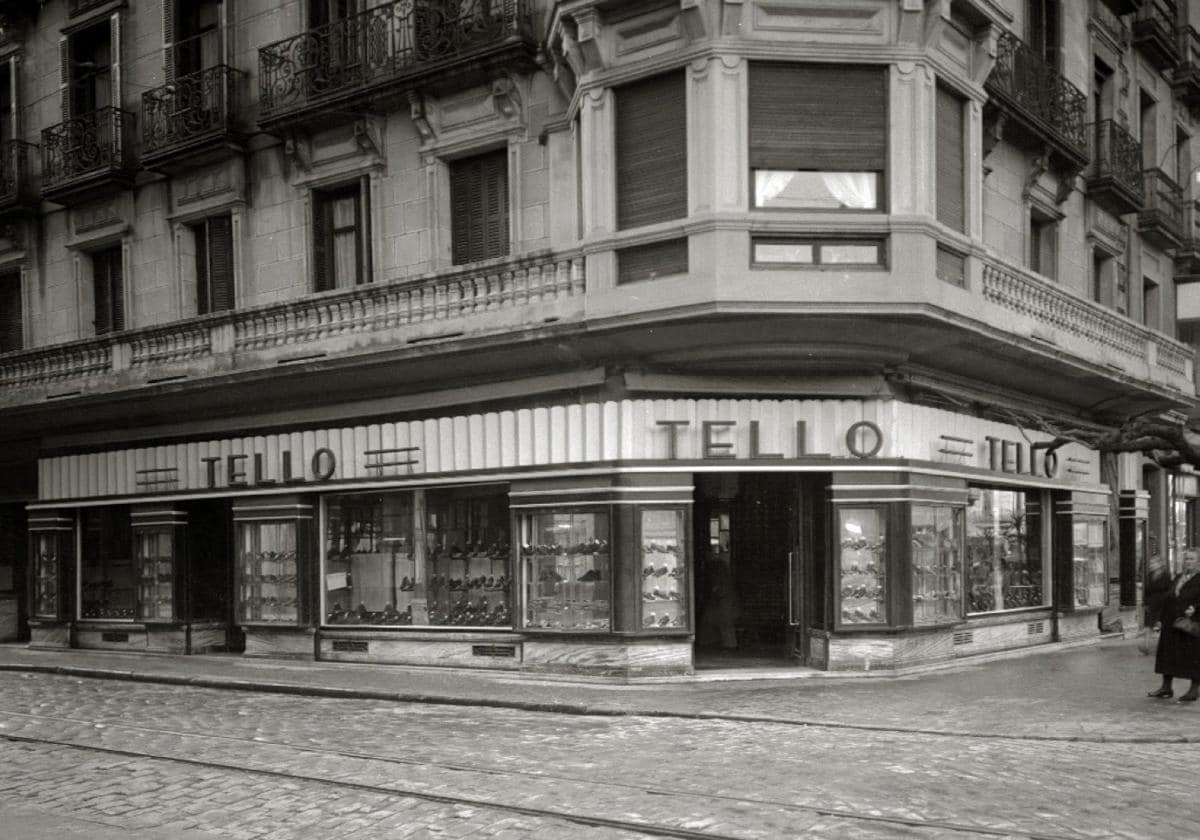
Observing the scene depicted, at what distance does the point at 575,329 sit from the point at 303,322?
514 cm

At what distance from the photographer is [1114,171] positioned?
77.3 ft

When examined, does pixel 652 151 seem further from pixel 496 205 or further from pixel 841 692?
pixel 841 692

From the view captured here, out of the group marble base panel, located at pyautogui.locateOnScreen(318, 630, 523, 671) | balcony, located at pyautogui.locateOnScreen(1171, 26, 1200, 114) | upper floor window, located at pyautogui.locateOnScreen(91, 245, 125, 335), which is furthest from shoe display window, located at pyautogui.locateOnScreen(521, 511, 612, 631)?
balcony, located at pyautogui.locateOnScreen(1171, 26, 1200, 114)

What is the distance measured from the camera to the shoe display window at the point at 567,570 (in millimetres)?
16281

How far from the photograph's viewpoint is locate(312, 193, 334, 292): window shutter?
20.3 metres

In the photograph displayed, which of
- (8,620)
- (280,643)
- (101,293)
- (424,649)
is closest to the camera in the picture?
(424,649)

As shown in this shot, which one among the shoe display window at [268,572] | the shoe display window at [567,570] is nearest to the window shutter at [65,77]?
the shoe display window at [268,572]

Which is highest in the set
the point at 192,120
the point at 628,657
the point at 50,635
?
the point at 192,120

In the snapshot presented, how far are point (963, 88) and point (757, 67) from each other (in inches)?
115

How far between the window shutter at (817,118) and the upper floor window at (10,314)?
1617 centimetres

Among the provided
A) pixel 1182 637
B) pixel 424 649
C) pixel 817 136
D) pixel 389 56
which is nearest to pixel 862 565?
pixel 1182 637

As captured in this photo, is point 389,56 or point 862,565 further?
point 389,56

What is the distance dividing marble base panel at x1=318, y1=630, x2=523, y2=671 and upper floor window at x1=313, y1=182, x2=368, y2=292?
5.26 metres

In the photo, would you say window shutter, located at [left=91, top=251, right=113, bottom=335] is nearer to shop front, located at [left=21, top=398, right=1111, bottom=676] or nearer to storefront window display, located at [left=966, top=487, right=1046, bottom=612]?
shop front, located at [left=21, top=398, right=1111, bottom=676]
